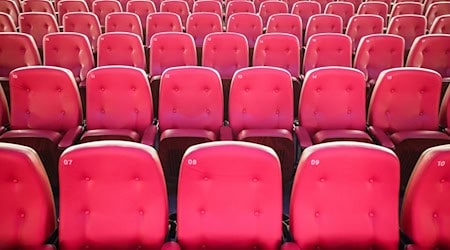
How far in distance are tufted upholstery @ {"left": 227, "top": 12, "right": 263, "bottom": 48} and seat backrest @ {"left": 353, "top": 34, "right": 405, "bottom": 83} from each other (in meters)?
1.37

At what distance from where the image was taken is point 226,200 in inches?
78.8

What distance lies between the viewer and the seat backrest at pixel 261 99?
10.6ft

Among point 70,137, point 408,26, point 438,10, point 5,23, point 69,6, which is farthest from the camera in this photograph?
point 438,10

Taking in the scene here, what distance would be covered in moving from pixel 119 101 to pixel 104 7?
3.36 m

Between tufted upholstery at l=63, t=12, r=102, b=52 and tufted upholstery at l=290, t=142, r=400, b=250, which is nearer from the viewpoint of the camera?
tufted upholstery at l=290, t=142, r=400, b=250

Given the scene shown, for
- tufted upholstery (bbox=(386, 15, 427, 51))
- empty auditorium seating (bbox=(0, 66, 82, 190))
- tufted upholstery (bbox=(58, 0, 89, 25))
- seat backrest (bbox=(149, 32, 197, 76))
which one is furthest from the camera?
tufted upholstery (bbox=(58, 0, 89, 25))

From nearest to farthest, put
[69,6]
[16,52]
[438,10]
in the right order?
[16,52], [69,6], [438,10]

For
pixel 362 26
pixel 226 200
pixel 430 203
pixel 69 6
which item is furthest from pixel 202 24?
pixel 430 203

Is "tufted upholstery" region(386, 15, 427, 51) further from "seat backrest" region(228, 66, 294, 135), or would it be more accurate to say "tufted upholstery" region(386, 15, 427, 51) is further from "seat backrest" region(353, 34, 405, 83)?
"seat backrest" region(228, 66, 294, 135)

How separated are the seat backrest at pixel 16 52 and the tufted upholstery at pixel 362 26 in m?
3.25

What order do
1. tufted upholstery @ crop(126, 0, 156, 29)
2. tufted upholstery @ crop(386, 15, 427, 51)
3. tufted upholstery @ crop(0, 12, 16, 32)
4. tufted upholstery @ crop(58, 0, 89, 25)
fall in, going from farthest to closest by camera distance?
tufted upholstery @ crop(126, 0, 156, 29), tufted upholstery @ crop(58, 0, 89, 25), tufted upholstery @ crop(386, 15, 427, 51), tufted upholstery @ crop(0, 12, 16, 32)

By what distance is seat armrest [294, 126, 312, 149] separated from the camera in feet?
9.75

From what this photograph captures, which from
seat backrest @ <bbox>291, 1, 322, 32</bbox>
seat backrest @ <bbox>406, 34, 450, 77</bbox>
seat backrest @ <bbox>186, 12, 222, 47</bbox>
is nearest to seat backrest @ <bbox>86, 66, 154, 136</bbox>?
seat backrest @ <bbox>186, 12, 222, 47</bbox>

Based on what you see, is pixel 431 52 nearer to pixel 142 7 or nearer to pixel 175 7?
pixel 175 7
